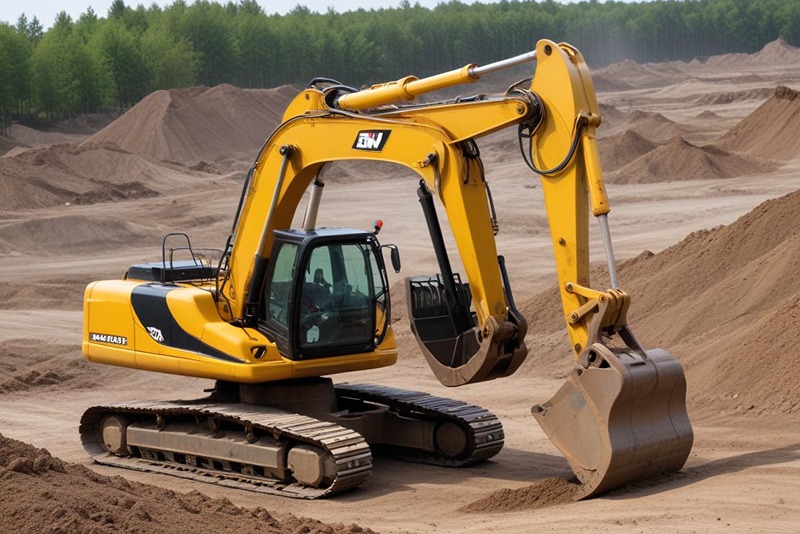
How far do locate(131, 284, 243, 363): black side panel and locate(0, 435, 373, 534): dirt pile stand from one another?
252 cm

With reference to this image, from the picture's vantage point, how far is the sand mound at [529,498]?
32.0ft

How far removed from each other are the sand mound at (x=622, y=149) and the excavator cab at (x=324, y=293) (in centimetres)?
3452

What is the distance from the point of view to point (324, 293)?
11.4 metres

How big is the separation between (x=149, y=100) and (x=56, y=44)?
1341 cm

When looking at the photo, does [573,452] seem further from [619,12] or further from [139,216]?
[619,12]

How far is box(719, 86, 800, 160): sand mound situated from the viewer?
45.1 m

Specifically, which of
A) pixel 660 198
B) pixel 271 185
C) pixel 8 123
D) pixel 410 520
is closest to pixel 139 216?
pixel 660 198

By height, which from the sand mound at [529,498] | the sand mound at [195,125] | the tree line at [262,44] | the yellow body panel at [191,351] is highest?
the tree line at [262,44]

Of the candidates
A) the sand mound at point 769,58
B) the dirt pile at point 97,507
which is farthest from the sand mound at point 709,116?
the sand mound at point 769,58

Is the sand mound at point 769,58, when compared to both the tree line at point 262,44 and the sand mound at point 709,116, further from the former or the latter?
the sand mound at point 709,116

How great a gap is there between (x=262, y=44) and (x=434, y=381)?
8079 centimetres

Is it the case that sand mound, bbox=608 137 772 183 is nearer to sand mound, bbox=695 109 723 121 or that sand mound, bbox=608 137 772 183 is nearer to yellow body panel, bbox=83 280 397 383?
sand mound, bbox=695 109 723 121

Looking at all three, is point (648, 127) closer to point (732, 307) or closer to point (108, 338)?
point (732, 307)

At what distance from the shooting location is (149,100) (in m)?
61.0
